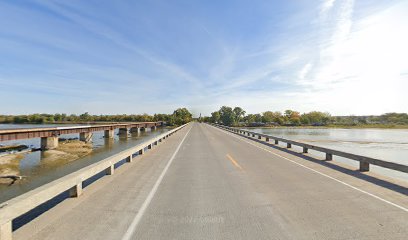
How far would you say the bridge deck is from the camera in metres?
4.57

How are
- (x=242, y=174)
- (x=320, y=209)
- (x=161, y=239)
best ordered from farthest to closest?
(x=242, y=174) → (x=320, y=209) → (x=161, y=239)

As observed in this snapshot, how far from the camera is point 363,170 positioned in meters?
10.7

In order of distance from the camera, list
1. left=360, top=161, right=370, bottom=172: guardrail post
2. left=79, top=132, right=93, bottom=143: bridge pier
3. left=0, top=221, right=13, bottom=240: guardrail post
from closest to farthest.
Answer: left=0, top=221, right=13, bottom=240: guardrail post, left=360, top=161, right=370, bottom=172: guardrail post, left=79, top=132, right=93, bottom=143: bridge pier

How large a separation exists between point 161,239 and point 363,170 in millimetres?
10200

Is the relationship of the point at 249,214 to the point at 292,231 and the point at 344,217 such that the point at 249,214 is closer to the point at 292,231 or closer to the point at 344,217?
the point at 292,231

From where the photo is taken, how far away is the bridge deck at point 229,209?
4.57 metres

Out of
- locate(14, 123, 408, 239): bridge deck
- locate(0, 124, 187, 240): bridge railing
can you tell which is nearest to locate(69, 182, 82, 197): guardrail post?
locate(0, 124, 187, 240): bridge railing

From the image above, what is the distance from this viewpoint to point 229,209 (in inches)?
229

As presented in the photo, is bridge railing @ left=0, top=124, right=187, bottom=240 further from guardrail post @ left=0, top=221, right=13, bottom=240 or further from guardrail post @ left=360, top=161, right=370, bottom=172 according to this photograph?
guardrail post @ left=360, top=161, right=370, bottom=172

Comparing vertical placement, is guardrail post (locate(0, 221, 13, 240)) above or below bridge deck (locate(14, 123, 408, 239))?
above

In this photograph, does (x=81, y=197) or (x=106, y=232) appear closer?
(x=106, y=232)

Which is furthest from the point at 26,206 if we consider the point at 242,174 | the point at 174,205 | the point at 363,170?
the point at 363,170

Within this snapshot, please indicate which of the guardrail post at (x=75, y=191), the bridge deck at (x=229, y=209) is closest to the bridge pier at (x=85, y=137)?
the bridge deck at (x=229, y=209)

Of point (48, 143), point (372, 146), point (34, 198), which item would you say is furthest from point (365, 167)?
point (48, 143)
